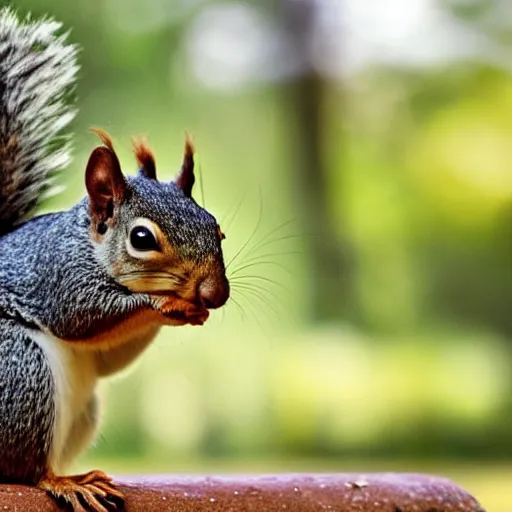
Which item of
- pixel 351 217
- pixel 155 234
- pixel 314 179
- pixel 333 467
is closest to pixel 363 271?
pixel 351 217

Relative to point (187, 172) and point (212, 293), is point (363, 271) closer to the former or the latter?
point (187, 172)

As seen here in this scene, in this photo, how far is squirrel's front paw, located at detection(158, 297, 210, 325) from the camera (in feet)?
3.26

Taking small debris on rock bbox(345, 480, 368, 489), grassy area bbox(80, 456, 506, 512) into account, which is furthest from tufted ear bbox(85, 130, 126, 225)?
grassy area bbox(80, 456, 506, 512)

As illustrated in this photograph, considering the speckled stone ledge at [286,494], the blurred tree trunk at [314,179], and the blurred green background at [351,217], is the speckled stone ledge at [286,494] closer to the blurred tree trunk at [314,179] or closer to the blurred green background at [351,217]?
the blurred green background at [351,217]

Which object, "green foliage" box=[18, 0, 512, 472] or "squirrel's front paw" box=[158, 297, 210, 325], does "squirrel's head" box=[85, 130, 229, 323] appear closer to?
"squirrel's front paw" box=[158, 297, 210, 325]

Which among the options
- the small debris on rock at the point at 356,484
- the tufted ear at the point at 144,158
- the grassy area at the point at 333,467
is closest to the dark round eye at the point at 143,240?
the tufted ear at the point at 144,158

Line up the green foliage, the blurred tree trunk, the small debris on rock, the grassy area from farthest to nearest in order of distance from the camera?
the blurred tree trunk, the green foliage, the grassy area, the small debris on rock

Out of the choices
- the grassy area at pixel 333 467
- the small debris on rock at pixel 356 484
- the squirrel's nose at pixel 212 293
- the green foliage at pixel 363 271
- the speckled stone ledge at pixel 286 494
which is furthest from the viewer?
the green foliage at pixel 363 271

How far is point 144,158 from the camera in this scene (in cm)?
113

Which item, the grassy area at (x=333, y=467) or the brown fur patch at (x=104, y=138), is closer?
the brown fur patch at (x=104, y=138)

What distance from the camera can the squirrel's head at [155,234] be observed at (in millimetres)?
995

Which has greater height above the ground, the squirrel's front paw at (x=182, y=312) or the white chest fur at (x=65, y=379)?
the squirrel's front paw at (x=182, y=312)

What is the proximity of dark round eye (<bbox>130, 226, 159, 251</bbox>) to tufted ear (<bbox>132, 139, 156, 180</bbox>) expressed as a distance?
0.35 feet

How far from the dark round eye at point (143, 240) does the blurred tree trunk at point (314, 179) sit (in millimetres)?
1997
